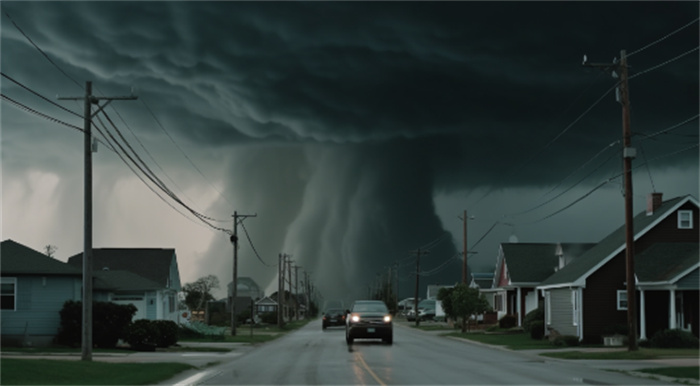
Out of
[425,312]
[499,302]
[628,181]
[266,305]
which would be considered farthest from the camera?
[266,305]

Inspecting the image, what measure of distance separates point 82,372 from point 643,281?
28162 millimetres

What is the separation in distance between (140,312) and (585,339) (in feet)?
86.9

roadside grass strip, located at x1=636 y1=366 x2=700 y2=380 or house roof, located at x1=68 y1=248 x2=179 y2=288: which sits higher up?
house roof, located at x1=68 y1=248 x2=179 y2=288

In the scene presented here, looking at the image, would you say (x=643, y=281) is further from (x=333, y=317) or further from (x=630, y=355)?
(x=333, y=317)

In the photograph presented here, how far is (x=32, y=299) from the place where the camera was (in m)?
39.8

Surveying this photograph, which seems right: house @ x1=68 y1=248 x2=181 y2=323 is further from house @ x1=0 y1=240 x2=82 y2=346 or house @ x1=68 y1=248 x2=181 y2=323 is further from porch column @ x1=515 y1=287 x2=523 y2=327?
porch column @ x1=515 y1=287 x2=523 y2=327

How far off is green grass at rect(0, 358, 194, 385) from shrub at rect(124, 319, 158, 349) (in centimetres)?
1131

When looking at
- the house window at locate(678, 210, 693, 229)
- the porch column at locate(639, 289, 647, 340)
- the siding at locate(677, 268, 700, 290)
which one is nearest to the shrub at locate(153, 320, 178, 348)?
the porch column at locate(639, 289, 647, 340)

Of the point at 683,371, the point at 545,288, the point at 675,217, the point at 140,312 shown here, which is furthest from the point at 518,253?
the point at 683,371

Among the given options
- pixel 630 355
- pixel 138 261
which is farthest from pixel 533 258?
pixel 630 355

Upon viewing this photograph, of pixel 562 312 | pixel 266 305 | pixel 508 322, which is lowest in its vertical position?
pixel 266 305

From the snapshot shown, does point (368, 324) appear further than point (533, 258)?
No

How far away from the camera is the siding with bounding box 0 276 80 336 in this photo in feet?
129

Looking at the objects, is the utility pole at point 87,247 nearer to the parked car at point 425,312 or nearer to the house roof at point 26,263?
the house roof at point 26,263
